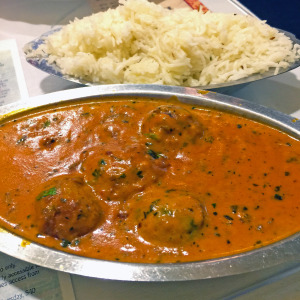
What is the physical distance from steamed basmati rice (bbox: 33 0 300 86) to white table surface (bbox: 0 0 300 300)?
12.0 inches

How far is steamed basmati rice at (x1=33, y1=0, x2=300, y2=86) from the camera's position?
269cm

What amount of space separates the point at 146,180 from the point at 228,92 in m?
1.28

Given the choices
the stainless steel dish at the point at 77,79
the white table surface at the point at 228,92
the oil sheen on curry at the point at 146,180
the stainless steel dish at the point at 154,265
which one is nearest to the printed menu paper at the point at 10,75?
the white table surface at the point at 228,92

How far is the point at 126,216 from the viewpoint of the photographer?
1.63 meters

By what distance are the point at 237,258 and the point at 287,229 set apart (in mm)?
317

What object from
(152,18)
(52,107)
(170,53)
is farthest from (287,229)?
(152,18)

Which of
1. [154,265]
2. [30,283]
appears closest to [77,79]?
[30,283]

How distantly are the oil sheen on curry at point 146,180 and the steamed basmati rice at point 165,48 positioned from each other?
62 cm

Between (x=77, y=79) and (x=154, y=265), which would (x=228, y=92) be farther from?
(x=154, y=265)

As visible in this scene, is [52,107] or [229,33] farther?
[229,33]

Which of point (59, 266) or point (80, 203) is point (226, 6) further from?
point (59, 266)

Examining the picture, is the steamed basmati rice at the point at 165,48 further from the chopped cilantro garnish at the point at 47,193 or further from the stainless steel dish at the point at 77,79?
the chopped cilantro garnish at the point at 47,193

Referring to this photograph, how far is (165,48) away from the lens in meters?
2.83

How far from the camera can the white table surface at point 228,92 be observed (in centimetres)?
163
